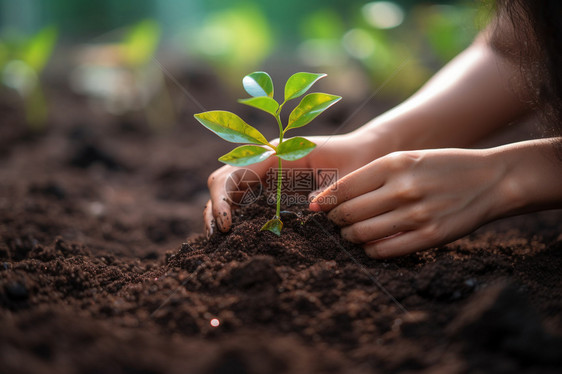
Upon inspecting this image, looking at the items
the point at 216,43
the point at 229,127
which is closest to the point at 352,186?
the point at 229,127

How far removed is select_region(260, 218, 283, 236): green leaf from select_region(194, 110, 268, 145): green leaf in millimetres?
178

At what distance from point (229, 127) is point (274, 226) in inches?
9.6

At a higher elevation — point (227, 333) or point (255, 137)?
point (255, 137)

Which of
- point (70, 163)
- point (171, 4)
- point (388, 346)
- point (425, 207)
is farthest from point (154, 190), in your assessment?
point (171, 4)

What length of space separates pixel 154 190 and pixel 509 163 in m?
1.60

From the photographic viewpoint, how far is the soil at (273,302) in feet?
2.13

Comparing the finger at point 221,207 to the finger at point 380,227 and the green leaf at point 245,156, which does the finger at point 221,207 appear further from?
the finger at point 380,227

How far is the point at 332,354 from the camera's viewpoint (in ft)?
2.31

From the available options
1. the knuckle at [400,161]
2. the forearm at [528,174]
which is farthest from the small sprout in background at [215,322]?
the forearm at [528,174]

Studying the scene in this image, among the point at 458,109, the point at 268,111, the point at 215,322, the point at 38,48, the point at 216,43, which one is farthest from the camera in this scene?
the point at 216,43

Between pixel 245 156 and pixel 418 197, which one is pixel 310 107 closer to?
pixel 245 156

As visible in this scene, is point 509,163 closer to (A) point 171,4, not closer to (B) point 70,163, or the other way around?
(B) point 70,163

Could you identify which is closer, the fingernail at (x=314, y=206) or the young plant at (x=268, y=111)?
the young plant at (x=268, y=111)

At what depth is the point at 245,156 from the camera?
0.92 m
